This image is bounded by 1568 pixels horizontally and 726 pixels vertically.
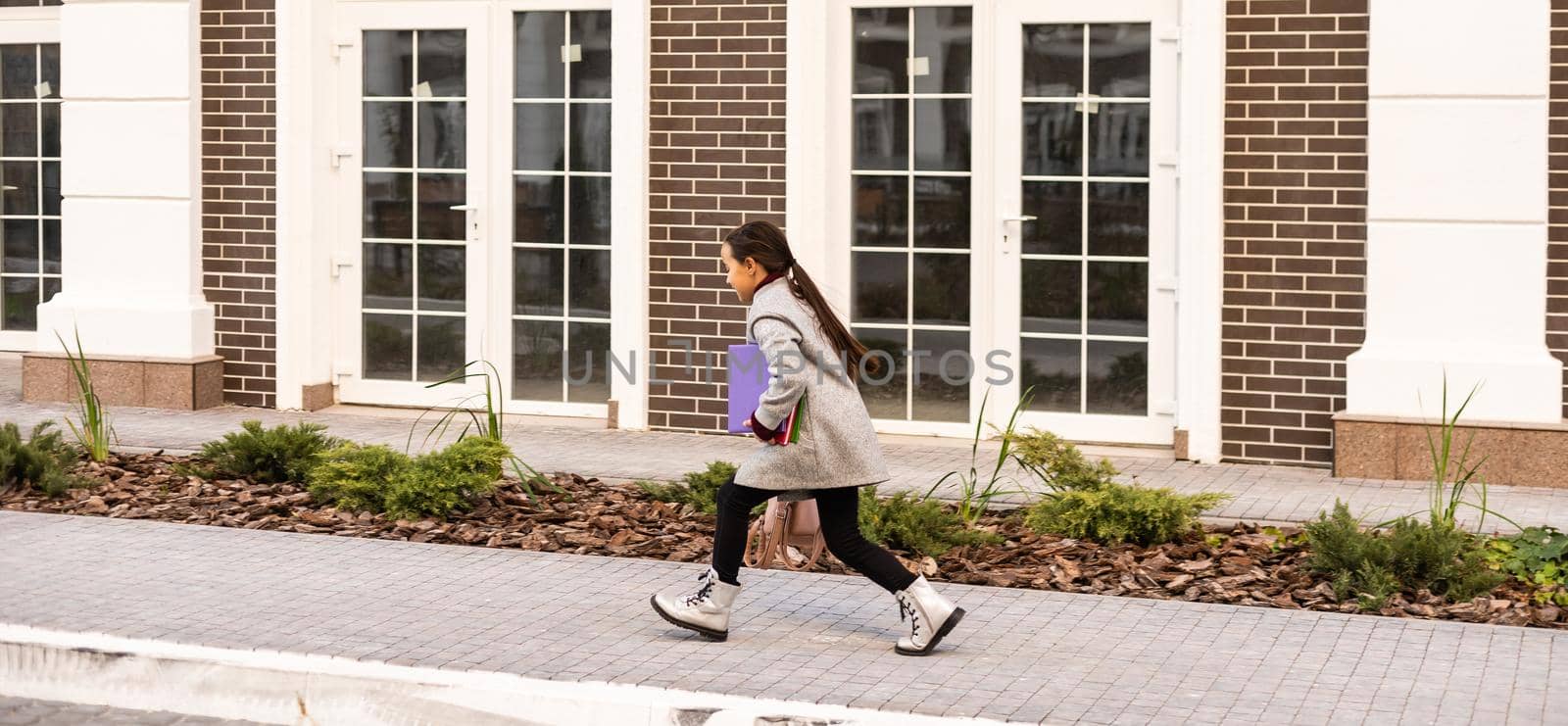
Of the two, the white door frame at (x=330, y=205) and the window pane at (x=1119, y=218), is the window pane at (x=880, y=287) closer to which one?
the window pane at (x=1119, y=218)

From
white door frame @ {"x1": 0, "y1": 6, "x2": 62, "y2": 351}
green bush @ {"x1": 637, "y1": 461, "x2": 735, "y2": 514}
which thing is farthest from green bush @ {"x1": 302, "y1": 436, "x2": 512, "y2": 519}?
white door frame @ {"x1": 0, "y1": 6, "x2": 62, "y2": 351}

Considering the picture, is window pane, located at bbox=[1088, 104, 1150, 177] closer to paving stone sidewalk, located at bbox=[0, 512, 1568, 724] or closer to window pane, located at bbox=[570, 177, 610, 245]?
window pane, located at bbox=[570, 177, 610, 245]

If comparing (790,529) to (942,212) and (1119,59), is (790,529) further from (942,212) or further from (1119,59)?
(1119,59)

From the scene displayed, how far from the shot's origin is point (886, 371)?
1259 centimetres

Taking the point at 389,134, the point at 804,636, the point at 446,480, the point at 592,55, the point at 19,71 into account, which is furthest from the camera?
the point at 19,71

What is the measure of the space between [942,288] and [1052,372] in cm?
81

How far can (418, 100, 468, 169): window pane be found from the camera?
13328mm

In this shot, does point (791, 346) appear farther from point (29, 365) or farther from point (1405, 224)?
point (29, 365)

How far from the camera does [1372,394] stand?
11109 millimetres

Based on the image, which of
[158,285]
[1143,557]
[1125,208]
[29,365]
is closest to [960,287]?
[1125,208]

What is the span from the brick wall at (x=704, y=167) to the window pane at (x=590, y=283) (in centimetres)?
38

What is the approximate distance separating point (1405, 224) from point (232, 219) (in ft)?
23.9

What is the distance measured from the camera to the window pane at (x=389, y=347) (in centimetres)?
1364

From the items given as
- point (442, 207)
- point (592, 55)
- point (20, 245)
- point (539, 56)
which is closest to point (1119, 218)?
point (592, 55)
